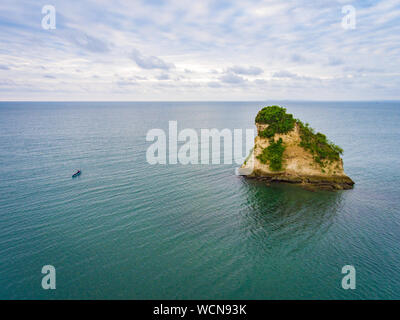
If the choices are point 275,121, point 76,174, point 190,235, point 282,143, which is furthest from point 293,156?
point 76,174

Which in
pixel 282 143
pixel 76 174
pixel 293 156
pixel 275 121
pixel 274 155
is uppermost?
pixel 275 121

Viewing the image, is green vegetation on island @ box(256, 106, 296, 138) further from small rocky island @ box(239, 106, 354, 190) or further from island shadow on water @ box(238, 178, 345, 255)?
island shadow on water @ box(238, 178, 345, 255)

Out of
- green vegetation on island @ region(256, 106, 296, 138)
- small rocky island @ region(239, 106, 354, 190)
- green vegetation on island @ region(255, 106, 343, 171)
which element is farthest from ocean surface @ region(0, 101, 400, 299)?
green vegetation on island @ region(256, 106, 296, 138)

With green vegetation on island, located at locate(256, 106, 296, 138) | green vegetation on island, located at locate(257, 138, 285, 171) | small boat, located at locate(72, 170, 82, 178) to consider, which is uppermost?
green vegetation on island, located at locate(256, 106, 296, 138)

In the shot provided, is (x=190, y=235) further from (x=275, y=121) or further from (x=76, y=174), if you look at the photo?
(x=275, y=121)

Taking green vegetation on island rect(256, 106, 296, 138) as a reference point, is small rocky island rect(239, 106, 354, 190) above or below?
below

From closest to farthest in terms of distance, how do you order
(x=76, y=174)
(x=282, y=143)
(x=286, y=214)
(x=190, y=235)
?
(x=190, y=235)
(x=286, y=214)
(x=76, y=174)
(x=282, y=143)
